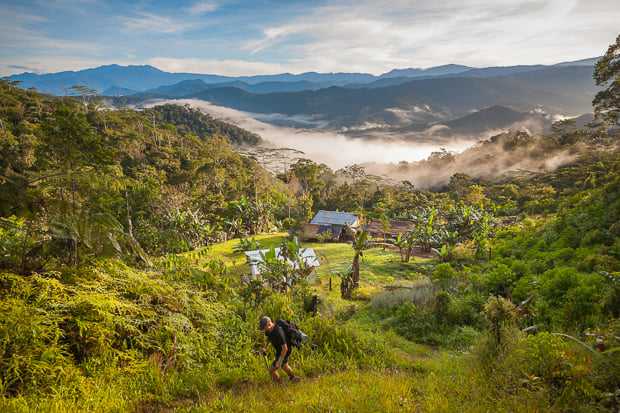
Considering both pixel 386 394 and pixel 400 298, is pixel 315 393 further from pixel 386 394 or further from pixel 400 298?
pixel 400 298

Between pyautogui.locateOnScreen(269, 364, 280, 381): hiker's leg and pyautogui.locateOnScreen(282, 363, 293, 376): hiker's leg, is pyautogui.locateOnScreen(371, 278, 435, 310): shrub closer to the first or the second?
pyautogui.locateOnScreen(282, 363, 293, 376): hiker's leg

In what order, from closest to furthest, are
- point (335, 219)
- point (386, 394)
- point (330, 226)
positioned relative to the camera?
point (386, 394) → point (330, 226) → point (335, 219)

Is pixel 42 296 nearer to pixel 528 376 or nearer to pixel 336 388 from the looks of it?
pixel 336 388

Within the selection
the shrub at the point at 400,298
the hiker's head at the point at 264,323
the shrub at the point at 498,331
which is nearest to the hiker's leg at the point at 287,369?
the hiker's head at the point at 264,323

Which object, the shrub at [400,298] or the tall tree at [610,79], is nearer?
the shrub at [400,298]

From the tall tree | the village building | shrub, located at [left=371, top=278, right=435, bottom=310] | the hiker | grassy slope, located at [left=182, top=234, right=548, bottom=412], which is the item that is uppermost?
the tall tree

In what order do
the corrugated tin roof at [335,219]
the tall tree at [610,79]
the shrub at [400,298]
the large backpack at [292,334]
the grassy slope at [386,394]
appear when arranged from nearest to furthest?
the grassy slope at [386,394] < the large backpack at [292,334] < the shrub at [400,298] < the tall tree at [610,79] < the corrugated tin roof at [335,219]

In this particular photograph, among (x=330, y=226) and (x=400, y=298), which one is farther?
(x=330, y=226)

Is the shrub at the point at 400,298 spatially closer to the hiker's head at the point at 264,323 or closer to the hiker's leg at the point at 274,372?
the hiker's leg at the point at 274,372

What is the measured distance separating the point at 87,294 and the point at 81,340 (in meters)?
0.57

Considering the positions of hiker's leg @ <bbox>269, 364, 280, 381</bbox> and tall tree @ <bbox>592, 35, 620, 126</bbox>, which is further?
tall tree @ <bbox>592, 35, 620, 126</bbox>

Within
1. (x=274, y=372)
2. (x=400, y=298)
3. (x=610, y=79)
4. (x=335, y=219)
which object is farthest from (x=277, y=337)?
(x=610, y=79)

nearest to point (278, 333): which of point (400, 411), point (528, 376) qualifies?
point (400, 411)

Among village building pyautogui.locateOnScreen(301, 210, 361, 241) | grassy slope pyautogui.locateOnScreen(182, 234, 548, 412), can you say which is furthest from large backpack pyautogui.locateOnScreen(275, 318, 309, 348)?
village building pyautogui.locateOnScreen(301, 210, 361, 241)
